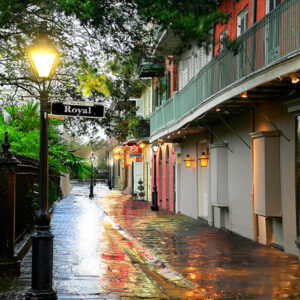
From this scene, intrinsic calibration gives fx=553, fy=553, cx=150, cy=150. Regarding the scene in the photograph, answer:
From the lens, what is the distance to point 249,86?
11305 mm

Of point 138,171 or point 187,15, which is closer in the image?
point 187,15

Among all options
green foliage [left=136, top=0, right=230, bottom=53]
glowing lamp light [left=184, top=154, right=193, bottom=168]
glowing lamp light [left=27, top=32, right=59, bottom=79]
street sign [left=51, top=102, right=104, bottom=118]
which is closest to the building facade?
glowing lamp light [left=184, top=154, right=193, bottom=168]

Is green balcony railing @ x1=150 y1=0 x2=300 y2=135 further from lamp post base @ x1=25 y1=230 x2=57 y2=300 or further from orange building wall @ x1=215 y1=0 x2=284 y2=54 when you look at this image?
lamp post base @ x1=25 y1=230 x2=57 y2=300

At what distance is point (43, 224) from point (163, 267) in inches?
148

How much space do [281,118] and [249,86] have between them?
1.46 m

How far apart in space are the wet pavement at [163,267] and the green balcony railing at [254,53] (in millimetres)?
3661

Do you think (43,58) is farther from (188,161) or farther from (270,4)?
(188,161)

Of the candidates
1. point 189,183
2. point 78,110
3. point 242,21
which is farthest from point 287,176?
point 189,183

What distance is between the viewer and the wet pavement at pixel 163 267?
8.00m

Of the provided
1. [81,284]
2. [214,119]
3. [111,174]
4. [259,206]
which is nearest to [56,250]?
[81,284]

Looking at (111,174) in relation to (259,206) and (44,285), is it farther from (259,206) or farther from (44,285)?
(44,285)

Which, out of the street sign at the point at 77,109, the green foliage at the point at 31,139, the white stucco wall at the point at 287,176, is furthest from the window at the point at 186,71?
the street sign at the point at 77,109

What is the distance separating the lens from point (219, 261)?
10.8 metres

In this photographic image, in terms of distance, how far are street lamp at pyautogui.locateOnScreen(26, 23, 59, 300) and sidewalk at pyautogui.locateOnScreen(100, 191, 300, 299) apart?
208cm
